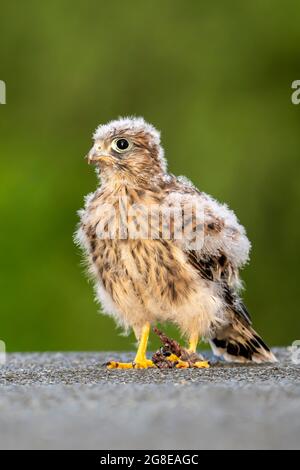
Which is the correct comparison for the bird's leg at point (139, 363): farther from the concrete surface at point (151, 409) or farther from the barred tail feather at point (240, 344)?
the barred tail feather at point (240, 344)

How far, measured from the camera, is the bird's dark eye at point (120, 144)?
554cm

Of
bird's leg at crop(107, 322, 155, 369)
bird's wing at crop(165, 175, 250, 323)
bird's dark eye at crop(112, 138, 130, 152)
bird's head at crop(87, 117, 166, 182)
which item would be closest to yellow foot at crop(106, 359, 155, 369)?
bird's leg at crop(107, 322, 155, 369)

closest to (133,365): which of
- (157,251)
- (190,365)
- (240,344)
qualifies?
(190,365)

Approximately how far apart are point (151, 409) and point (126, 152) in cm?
235

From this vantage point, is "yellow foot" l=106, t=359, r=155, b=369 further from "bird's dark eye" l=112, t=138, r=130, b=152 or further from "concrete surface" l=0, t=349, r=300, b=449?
"bird's dark eye" l=112, t=138, r=130, b=152

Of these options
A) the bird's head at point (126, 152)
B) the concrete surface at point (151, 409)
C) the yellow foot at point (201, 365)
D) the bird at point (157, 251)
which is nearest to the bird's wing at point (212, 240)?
the bird at point (157, 251)

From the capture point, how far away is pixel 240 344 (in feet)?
18.5

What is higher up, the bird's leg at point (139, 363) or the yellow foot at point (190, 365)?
the bird's leg at point (139, 363)

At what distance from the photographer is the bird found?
5.22m

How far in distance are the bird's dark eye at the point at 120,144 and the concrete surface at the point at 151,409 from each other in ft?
4.05

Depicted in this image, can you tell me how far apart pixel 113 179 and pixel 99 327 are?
183 inches

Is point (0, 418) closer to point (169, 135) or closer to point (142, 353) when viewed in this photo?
point (142, 353)

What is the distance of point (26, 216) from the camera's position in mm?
10453
